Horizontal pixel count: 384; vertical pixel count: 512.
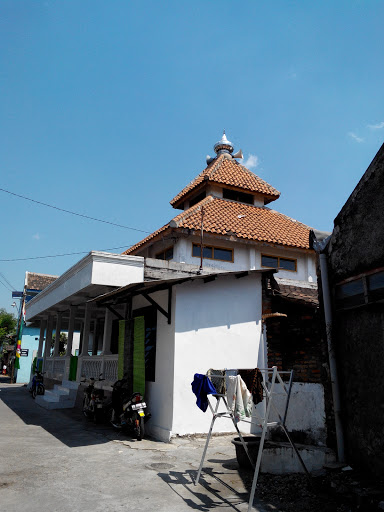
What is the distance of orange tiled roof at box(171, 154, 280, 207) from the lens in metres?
19.3

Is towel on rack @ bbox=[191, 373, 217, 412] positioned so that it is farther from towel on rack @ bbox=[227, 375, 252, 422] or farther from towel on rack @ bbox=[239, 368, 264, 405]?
towel on rack @ bbox=[239, 368, 264, 405]

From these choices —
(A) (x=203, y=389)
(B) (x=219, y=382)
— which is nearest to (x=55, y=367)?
(B) (x=219, y=382)

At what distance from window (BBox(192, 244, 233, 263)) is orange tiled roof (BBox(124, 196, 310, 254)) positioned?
0.80 meters

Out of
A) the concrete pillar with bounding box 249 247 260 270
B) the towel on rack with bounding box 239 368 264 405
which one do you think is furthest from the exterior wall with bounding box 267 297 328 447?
the concrete pillar with bounding box 249 247 260 270

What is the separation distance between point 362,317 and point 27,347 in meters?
31.2

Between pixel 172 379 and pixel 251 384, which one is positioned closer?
pixel 251 384

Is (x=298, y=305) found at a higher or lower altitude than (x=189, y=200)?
lower

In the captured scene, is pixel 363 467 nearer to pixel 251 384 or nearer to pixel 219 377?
pixel 251 384

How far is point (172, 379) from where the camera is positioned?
914cm

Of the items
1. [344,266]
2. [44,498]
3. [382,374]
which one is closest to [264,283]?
[344,266]

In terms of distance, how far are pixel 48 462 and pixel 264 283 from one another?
6.63 meters

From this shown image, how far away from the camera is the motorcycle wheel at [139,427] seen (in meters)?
8.88

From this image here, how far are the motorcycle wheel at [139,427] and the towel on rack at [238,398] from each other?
3744 mm

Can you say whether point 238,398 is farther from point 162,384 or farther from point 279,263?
point 279,263
